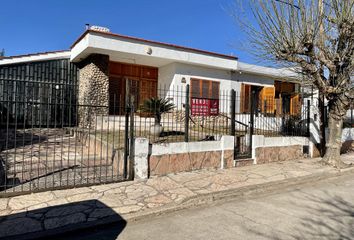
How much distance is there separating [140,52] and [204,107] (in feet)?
17.0

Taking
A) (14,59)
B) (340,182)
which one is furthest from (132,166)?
(14,59)

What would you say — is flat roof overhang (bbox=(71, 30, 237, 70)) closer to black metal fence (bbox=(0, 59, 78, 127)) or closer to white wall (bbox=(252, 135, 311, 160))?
black metal fence (bbox=(0, 59, 78, 127))

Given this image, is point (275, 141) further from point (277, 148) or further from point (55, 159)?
point (55, 159)

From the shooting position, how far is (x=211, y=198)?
5199 millimetres

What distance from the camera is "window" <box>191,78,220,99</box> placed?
1499cm

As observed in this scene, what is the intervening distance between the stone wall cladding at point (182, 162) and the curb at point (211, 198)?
162 centimetres

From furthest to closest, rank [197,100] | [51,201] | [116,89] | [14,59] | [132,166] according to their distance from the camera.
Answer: [116,89], [14,59], [197,100], [132,166], [51,201]

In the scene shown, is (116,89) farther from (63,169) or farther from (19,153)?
(63,169)

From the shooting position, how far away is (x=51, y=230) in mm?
3664

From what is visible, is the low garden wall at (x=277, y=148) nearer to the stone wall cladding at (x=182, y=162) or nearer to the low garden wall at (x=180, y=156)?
the low garden wall at (x=180, y=156)

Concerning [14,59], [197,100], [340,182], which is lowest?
[340,182]

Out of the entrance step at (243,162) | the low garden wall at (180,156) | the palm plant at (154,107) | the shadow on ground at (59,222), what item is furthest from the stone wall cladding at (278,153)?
the shadow on ground at (59,222)

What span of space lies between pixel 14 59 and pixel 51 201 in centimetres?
1076

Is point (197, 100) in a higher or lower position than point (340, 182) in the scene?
higher
